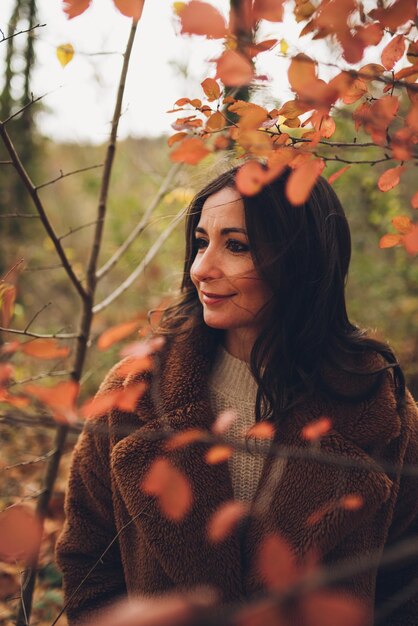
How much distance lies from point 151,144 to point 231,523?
6636 millimetres

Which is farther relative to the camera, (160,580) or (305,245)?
(305,245)

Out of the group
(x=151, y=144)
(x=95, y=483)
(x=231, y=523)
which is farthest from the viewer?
(x=151, y=144)

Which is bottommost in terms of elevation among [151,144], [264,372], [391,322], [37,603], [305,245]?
[37,603]

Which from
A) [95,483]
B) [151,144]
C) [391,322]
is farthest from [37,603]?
[151,144]

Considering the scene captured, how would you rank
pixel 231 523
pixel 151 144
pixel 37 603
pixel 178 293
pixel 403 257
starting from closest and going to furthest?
1. pixel 231 523
2. pixel 178 293
3. pixel 37 603
4. pixel 403 257
5. pixel 151 144

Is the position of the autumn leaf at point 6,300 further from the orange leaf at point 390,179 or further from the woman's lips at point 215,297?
the orange leaf at point 390,179

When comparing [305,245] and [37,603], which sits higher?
[305,245]

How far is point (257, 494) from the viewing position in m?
1.51

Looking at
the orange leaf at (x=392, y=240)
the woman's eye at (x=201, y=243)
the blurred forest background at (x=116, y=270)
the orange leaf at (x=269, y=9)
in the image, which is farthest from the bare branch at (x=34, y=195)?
the orange leaf at (x=392, y=240)

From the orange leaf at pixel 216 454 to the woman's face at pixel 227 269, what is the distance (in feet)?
1.31

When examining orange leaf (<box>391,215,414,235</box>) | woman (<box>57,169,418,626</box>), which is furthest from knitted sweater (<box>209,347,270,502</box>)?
orange leaf (<box>391,215,414,235</box>)

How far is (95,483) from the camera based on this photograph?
1.57 metres

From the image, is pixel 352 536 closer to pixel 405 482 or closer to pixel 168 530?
pixel 405 482

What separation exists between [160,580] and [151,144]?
666cm
